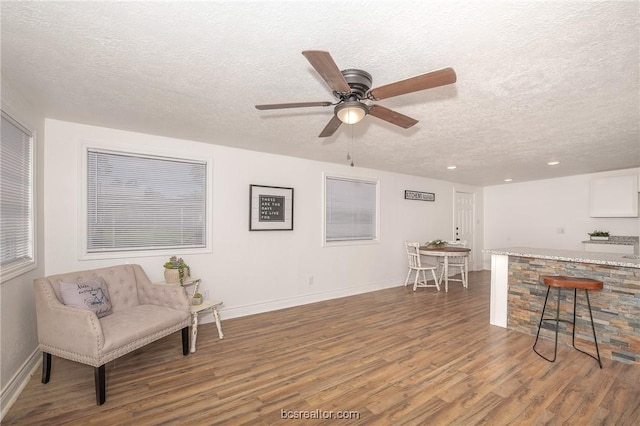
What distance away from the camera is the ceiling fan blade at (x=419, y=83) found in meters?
1.43

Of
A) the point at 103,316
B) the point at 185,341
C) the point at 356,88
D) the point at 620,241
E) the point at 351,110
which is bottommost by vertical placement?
the point at 185,341

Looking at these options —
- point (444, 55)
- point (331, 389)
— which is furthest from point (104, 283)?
point (444, 55)

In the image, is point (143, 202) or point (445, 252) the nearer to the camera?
point (143, 202)

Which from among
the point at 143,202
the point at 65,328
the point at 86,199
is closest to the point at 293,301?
the point at 143,202

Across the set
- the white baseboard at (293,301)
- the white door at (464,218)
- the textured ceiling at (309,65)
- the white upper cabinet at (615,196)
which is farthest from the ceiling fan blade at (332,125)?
the white upper cabinet at (615,196)

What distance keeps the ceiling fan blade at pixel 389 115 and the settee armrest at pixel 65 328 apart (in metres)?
2.47

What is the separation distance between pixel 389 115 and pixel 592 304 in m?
2.98

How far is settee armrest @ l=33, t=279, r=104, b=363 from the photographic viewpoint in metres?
2.07

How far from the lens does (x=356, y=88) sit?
6.15ft

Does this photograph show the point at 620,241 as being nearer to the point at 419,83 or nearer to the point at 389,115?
the point at 389,115

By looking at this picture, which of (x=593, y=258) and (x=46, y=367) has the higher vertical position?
(x=593, y=258)

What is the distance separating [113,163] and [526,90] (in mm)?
3992

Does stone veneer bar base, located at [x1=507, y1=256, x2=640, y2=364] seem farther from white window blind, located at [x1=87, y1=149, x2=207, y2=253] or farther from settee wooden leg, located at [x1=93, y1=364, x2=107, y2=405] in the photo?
settee wooden leg, located at [x1=93, y1=364, x2=107, y2=405]

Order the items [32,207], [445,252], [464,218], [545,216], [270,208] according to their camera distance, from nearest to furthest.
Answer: [32,207] → [270,208] → [445,252] → [545,216] → [464,218]
